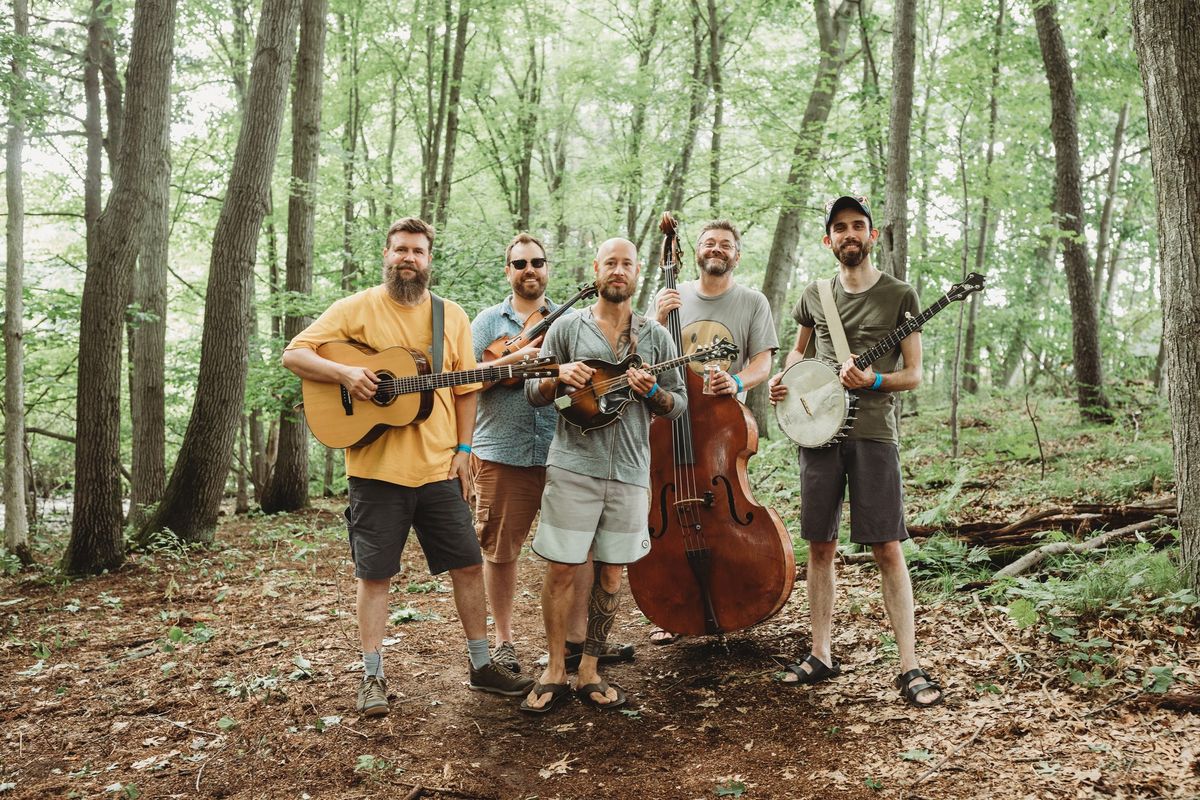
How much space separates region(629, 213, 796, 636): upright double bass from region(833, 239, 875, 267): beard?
87 centimetres

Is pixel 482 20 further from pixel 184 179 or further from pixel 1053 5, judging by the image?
pixel 1053 5

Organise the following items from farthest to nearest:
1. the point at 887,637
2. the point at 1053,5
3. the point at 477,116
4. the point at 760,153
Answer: the point at 477,116, the point at 760,153, the point at 1053,5, the point at 887,637

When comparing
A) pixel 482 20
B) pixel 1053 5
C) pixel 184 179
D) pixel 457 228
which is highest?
pixel 482 20

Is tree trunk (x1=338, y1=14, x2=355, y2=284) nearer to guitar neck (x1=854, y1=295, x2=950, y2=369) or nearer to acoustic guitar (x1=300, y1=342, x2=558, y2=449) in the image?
acoustic guitar (x1=300, y1=342, x2=558, y2=449)

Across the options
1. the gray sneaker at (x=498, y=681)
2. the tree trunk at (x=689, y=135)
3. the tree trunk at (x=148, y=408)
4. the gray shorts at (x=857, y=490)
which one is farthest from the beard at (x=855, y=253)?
the tree trunk at (x=689, y=135)

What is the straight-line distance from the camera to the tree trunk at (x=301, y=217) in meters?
10.3

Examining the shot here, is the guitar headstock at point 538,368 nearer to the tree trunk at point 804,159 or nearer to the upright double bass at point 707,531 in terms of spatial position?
the upright double bass at point 707,531

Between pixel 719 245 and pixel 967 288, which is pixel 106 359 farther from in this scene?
pixel 967 288

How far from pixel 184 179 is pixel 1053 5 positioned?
13.9m

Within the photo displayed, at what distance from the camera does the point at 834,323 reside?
4.04 m

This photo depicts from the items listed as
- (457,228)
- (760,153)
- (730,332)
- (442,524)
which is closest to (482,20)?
(457,228)

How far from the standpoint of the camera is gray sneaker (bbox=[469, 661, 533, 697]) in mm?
4020

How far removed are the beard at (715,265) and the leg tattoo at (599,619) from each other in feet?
6.02

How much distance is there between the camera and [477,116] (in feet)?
60.8
